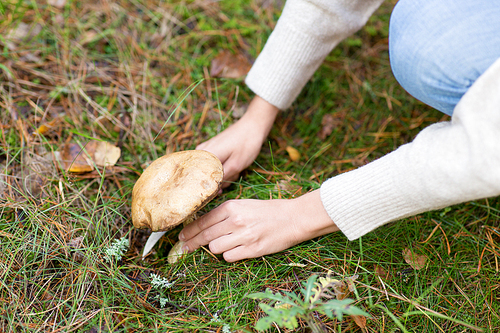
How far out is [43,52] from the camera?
8.46ft

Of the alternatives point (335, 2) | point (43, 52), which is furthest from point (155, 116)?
point (335, 2)

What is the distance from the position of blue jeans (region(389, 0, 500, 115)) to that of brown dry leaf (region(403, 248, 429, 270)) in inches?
33.8

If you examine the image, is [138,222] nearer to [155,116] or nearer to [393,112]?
[155,116]

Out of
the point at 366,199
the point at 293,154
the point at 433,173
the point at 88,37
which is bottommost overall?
the point at 88,37

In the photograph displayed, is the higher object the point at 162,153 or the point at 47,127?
the point at 162,153

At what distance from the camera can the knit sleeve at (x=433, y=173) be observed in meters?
1.26

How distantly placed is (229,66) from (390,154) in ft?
5.43

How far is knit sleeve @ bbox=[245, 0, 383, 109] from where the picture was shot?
6.47ft

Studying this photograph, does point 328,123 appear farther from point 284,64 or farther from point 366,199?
point 366,199

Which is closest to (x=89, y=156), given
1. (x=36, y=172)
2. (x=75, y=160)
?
(x=75, y=160)

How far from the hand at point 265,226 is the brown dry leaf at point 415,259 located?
0.50 meters

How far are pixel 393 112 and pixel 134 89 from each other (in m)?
2.14

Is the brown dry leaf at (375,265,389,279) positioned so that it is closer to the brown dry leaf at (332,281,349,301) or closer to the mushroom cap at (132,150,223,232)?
the brown dry leaf at (332,281,349,301)

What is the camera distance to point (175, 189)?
157 centimetres
